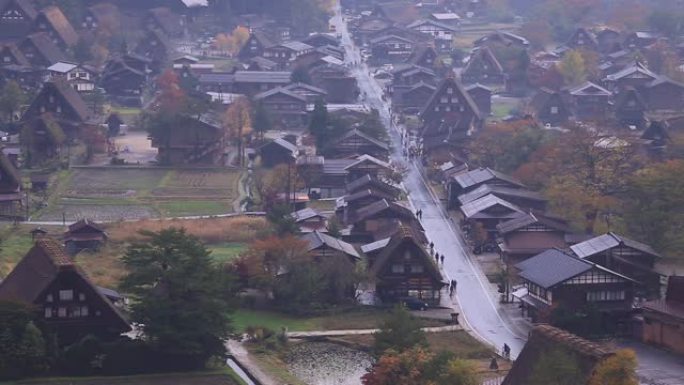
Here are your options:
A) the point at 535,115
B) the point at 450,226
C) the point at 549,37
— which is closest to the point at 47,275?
the point at 450,226

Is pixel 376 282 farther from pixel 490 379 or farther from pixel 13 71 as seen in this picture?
pixel 13 71

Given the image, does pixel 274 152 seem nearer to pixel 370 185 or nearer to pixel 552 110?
pixel 370 185

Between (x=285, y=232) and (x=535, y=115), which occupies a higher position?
(x=535, y=115)

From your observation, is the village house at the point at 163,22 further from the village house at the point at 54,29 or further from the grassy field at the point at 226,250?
the grassy field at the point at 226,250

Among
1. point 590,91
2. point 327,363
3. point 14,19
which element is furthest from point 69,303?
point 14,19

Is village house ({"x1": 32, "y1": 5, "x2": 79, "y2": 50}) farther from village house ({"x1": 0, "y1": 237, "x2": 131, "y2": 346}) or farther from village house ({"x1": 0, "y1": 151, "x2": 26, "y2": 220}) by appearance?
village house ({"x1": 0, "y1": 237, "x2": 131, "y2": 346})

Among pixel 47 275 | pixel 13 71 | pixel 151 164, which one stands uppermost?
pixel 13 71
